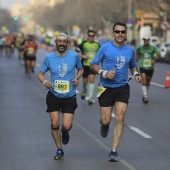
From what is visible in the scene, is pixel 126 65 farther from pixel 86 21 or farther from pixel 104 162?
pixel 86 21

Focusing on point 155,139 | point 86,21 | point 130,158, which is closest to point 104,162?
point 130,158

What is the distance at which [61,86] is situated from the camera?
1009 centimetres

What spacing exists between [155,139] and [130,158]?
222cm

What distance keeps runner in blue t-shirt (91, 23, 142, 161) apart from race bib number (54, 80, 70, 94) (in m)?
0.49

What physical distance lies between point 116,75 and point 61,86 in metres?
0.79

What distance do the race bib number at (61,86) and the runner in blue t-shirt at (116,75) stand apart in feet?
1.62

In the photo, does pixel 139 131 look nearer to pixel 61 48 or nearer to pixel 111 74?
pixel 111 74

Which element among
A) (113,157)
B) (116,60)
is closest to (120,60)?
(116,60)

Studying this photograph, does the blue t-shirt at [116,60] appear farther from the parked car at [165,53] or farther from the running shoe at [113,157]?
the parked car at [165,53]

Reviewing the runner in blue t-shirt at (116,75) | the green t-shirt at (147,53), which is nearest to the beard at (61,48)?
the runner in blue t-shirt at (116,75)

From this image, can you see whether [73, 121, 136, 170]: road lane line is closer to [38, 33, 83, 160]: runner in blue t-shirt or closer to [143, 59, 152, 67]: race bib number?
[38, 33, 83, 160]: runner in blue t-shirt

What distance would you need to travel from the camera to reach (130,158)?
34.0ft

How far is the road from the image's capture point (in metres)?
9.87

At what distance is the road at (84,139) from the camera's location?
9.87 meters
